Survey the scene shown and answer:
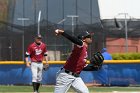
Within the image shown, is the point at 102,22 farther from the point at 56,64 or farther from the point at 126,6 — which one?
the point at 56,64

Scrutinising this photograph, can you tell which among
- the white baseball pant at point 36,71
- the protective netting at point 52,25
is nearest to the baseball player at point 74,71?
the white baseball pant at point 36,71

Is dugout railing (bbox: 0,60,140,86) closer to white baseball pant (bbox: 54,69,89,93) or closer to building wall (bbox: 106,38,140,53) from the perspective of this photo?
white baseball pant (bbox: 54,69,89,93)

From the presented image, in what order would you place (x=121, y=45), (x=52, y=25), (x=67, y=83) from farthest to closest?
(x=121, y=45) < (x=52, y=25) < (x=67, y=83)

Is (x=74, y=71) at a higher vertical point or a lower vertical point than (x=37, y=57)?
lower

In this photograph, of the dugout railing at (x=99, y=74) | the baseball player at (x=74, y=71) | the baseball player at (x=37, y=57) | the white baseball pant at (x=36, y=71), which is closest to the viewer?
the baseball player at (x=74, y=71)

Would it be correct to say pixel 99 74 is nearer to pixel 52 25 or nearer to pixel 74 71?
pixel 74 71

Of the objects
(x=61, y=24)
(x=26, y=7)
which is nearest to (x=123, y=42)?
(x=61, y=24)

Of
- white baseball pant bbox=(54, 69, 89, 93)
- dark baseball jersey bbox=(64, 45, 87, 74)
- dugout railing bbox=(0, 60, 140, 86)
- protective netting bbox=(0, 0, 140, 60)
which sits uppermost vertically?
protective netting bbox=(0, 0, 140, 60)

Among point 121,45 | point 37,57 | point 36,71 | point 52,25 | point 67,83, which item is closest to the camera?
point 67,83

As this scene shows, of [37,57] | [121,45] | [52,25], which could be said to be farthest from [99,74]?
[121,45]

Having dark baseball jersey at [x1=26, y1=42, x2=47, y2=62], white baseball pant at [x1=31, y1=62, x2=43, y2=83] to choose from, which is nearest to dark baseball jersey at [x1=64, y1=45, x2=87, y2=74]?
white baseball pant at [x1=31, y1=62, x2=43, y2=83]

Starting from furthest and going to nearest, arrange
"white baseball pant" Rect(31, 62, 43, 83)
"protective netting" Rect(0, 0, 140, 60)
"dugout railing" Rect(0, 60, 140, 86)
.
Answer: "protective netting" Rect(0, 0, 140, 60), "dugout railing" Rect(0, 60, 140, 86), "white baseball pant" Rect(31, 62, 43, 83)

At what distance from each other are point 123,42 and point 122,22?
1593mm

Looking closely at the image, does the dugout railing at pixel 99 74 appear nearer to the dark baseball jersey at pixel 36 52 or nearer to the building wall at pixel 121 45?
the dark baseball jersey at pixel 36 52
